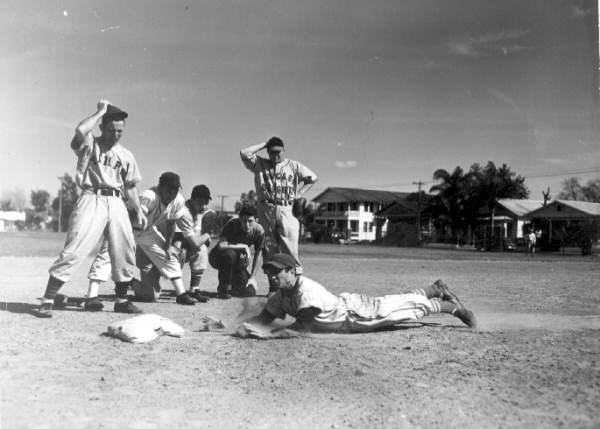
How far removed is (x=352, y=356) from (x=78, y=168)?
2.98 metres

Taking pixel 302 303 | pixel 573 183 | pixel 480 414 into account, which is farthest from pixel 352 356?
pixel 573 183

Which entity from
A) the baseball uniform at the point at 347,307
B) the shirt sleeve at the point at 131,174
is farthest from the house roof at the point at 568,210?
the shirt sleeve at the point at 131,174

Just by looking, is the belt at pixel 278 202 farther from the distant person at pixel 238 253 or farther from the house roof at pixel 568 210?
the house roof at pixel 568 210

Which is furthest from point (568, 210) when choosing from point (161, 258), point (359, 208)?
point (161, 258)

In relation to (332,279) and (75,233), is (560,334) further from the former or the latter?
(332,279)

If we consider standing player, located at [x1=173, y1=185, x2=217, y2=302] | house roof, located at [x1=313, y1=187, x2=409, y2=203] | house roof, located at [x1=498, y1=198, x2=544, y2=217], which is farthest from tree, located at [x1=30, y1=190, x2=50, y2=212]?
standing player, located at [x1=173, y1=185, x2=217, y2=302]

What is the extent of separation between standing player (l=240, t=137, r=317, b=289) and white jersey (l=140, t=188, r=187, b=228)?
0.94 m

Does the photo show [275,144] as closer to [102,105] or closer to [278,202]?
[278,202]

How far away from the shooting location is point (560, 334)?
4457mm

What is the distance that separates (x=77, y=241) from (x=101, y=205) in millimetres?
392

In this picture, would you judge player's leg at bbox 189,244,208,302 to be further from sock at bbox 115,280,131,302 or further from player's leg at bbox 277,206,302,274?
sock at bbox 115,280,131,302

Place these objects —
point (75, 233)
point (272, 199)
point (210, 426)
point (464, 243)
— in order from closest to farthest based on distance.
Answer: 1. point (210, 426)
2. point (75, 233)
3. point (272, 199)
4. point (464, 243)

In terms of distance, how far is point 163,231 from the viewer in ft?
20.4

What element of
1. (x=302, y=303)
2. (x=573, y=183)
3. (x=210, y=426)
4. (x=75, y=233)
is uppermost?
(x=573, y=183)
